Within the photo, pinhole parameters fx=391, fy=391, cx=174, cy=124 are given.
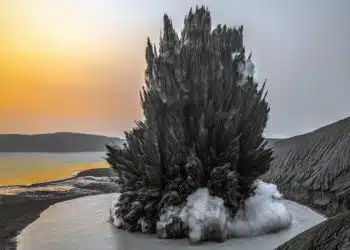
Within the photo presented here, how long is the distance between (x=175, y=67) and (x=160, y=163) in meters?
2.73

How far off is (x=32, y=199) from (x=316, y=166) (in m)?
11.3

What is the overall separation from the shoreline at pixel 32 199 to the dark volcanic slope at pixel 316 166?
714 cm

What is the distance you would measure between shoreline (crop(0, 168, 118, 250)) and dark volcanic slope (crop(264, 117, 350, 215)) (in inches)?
281

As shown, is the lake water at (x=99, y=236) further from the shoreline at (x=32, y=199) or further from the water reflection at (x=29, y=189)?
the water reflection at (x=29, y=189)

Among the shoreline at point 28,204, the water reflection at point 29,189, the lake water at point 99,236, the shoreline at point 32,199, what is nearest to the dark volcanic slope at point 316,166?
the shoreline at point 28,204

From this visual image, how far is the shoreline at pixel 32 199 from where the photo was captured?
11.1 meters

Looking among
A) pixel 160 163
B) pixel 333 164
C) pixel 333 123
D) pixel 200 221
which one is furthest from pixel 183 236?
pixel 333 123

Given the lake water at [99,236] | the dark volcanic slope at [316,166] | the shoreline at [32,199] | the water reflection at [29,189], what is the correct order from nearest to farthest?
the lake water at [99,236] → the shoreline at [32,199] → the dark volcanic slope at [316,166] → the water reflection at [29,189]

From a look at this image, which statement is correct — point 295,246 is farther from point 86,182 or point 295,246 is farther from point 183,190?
point 86,182

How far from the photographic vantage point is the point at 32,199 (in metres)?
15.8

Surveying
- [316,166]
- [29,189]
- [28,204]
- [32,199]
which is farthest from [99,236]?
[29,189]

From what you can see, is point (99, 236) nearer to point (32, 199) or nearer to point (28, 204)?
point (28, 204)

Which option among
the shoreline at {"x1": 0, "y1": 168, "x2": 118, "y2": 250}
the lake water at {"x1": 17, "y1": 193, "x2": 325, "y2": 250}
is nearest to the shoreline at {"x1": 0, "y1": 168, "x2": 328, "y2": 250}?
the shoreline at {"x1": 0, "y1": 168, "x2": 118, "y2": 250}

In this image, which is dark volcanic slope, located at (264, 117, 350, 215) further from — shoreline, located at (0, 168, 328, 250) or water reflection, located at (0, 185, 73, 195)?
water reflection, located at (0, 185, 73, 195)
